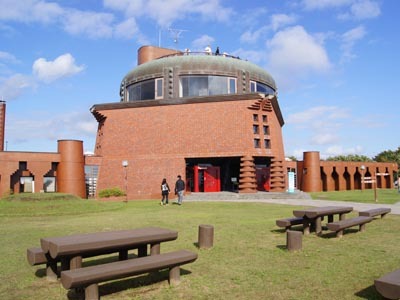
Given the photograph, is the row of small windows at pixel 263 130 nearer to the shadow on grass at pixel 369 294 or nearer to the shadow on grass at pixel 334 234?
the shadow on grass at pixel 334 234

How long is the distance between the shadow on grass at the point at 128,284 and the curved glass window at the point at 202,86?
91.9 ft

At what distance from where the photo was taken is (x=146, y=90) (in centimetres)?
3525

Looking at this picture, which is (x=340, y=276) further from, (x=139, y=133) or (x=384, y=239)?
(x=139, y=133)

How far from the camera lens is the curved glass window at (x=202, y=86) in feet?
110

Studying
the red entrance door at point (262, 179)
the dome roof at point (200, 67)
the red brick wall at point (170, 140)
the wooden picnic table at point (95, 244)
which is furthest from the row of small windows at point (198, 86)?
the wooden picnic table at point (95, 244)

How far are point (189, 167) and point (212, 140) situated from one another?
11.3 ft

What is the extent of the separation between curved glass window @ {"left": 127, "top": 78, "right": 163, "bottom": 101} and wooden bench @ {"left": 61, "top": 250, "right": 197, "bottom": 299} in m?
29.1

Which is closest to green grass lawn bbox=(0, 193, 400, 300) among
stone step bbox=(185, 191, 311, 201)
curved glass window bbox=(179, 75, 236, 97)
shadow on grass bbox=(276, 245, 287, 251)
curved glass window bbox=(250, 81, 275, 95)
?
shadow on grass bbox=(276, 245, 287, 251)

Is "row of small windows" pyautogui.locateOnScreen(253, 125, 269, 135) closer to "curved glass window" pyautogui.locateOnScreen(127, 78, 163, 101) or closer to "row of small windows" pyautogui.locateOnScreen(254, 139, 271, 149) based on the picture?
"row of small windows" pyautogui.locateOnScreen(254, 139, 271, 149)

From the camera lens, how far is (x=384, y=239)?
31.3 feet

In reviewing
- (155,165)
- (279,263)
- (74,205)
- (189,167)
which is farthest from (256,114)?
(279,263)

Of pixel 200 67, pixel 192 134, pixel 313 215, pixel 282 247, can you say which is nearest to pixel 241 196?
pixel 192 134

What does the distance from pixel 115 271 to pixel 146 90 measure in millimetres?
31324

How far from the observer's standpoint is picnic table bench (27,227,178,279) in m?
5.25
